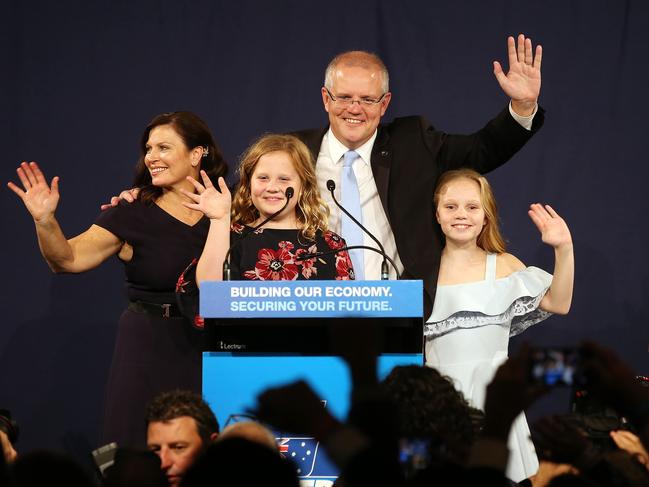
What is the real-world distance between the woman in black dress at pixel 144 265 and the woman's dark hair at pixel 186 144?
0.04 metres

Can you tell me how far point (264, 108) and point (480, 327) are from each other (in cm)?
197

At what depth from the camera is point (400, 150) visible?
3.78 m

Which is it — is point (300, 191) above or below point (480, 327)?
A: above

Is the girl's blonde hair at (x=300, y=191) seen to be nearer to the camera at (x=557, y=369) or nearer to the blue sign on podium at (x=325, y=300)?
the blue sign on podium at (x=325, y=300)

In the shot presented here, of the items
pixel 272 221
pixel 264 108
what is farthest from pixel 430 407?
pixel 264 108

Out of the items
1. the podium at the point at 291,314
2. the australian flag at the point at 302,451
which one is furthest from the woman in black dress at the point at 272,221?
the australian flag at the point at 302,451

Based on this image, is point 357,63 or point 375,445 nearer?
point 375,445

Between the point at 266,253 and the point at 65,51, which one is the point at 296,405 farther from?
the point at 65,51

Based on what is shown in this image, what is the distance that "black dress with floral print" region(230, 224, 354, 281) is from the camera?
3.16 m

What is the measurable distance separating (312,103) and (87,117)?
112cm

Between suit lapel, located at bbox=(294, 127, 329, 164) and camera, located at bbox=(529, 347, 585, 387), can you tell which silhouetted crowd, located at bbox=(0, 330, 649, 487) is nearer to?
camera, located at bbox=(529, 347, 585, 387)

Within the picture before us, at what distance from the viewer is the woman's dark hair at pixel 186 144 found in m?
3.73

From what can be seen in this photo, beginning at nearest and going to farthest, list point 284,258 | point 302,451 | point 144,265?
point 302,451 < point 284,258 < point 144,265

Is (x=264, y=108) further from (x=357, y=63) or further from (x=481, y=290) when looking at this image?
(x=481, y=290)
